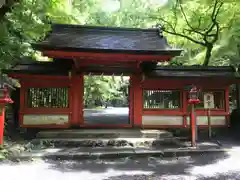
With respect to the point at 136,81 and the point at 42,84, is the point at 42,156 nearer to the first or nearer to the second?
the point at 42,84

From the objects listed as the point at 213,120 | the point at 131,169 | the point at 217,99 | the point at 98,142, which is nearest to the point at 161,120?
the point at 213,120

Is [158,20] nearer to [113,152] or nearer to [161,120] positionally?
[161,120]

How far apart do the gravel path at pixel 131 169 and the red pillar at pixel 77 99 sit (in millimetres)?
3201

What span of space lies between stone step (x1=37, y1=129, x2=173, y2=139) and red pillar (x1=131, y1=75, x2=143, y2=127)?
0.61 metres

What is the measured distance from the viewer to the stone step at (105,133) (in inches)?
373

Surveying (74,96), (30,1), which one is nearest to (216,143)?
(74,96)

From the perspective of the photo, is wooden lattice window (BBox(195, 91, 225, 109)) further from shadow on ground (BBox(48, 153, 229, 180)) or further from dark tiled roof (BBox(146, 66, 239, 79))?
shadow on ground (BBox(48, 153, 229, 180))

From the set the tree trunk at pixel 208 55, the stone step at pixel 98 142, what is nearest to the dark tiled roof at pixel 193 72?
the tree trunk at pixel 208 55

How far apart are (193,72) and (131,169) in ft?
20.2

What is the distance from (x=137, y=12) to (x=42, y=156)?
10.9 meters

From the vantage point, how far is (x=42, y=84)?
10.3 metres

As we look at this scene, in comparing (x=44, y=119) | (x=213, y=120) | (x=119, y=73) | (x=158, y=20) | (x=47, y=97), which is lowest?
(x=213, y=120)

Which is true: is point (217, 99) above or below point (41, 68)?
below

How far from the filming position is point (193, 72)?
11.2 m
